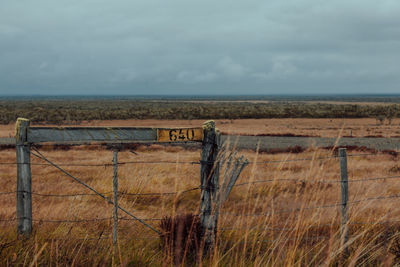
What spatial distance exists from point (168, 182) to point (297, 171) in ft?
17.5

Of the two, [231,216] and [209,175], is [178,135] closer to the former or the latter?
[209,175]

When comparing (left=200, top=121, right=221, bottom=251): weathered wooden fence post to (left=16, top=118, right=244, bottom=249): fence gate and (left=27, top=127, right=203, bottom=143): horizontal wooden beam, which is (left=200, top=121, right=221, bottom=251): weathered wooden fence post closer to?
(left=16, top=118, right=244, bottom=249): fence gate

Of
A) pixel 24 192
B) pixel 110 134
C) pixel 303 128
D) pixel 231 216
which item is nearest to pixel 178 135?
pixel 110 134

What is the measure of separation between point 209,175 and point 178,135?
62 cm

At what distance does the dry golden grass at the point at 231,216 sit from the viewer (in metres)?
3.73

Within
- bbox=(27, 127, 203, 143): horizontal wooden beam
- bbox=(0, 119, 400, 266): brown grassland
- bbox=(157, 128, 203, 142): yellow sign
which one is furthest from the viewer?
bbox=(157, 128, 203, 142): yellow sign

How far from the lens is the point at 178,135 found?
177 inches

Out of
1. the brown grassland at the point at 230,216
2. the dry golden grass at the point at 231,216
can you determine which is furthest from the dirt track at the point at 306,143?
the dry golden grass at the point at 231,216

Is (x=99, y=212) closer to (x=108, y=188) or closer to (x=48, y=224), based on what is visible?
(x=48, y=224)

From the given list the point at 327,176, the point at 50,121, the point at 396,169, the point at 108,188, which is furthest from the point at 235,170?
the point at 50,121

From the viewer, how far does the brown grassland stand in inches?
146

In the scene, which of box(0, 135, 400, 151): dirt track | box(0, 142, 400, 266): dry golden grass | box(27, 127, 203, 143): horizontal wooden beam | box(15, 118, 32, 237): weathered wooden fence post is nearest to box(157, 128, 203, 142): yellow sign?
box(27, 127, 203, 143): horizontal wooden beam

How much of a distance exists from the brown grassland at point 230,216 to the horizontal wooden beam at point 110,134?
0.43 metres

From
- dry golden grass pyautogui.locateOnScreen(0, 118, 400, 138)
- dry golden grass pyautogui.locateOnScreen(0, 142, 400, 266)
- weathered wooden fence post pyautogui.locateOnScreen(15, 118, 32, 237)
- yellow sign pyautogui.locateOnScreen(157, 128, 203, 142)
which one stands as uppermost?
yellow sign pyautogui.locateOnScreen(157, 128, 203, 142)
